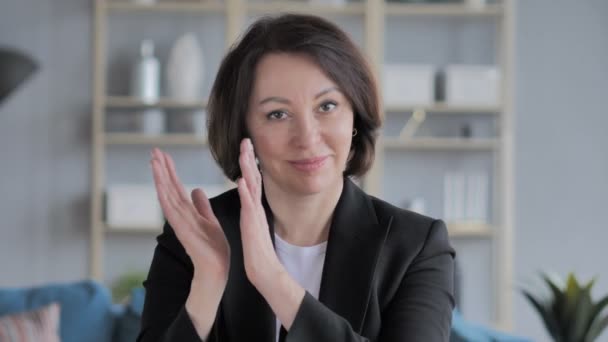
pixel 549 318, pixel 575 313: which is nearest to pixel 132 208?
pixel 549 318

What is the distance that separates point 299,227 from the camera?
1.58m

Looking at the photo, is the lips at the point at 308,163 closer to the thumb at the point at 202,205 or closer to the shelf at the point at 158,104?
the thumb at the point at 202,205

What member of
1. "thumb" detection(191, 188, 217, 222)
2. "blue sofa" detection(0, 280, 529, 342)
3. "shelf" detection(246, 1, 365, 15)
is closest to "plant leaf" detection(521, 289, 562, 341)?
"blue sofa" detection(0, 280, 529, 342)

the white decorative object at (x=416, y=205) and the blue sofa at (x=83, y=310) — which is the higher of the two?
the white decorative object at (x=416, y=205)

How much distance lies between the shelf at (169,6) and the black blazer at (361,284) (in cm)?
342

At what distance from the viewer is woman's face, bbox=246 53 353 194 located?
4.60 ft

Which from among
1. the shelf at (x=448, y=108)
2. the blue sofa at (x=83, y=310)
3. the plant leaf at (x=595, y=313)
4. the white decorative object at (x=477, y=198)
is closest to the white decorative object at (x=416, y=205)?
the white decorative object at (x=477, y=198)

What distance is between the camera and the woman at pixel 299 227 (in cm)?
133

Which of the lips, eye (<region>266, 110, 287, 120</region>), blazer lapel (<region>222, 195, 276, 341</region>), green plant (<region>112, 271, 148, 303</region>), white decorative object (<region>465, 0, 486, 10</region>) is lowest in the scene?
green plant (<region>112, 271, 148, 303</region>)

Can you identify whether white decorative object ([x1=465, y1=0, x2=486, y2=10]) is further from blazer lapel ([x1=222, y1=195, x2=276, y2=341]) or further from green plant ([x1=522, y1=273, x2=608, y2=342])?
blazer lapel ([x1=222, y1=195, x2=276, y2=341])

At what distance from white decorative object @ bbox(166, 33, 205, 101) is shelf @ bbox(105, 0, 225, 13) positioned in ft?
0.54

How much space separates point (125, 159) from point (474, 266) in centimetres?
218

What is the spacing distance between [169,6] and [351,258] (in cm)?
359

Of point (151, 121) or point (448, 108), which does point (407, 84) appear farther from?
point (151, 121)
